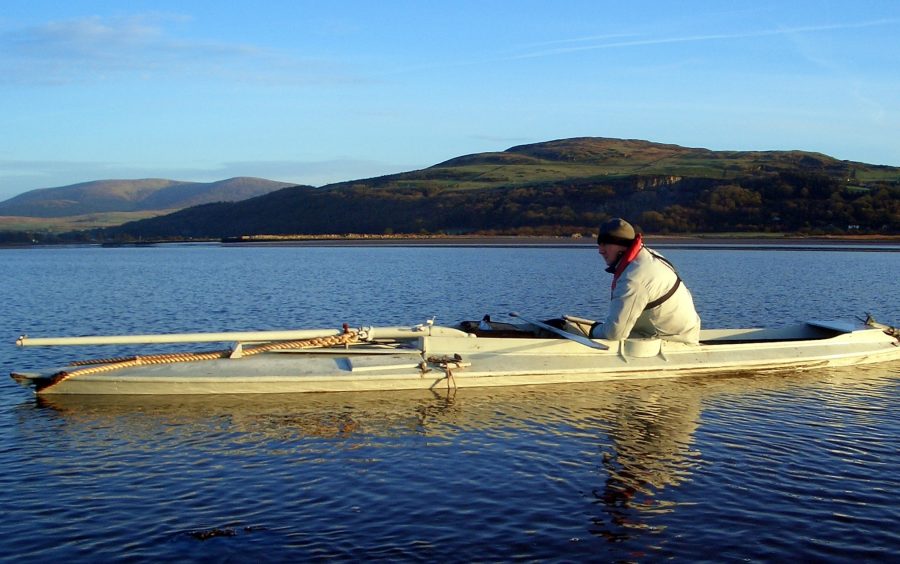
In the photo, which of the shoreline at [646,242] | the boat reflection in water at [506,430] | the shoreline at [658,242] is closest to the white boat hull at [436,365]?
the boat reflection in water at [506,430]

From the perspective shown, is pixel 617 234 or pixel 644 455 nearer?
pixel 644 455

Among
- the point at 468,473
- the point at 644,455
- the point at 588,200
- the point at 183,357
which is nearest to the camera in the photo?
the point at 468,473

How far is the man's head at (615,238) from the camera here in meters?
14.6

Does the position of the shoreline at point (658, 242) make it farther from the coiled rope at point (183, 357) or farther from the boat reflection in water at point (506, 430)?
the coiled rope at point (183, 357)

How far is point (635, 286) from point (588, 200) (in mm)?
104315

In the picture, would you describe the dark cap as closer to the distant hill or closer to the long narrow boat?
the long narrow boat

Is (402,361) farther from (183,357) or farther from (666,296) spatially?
(666,296)

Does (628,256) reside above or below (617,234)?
below

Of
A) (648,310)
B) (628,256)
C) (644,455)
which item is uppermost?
(628,256)

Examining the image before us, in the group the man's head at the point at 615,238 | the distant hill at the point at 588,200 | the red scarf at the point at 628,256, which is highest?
the distant hill at the point at 588,200

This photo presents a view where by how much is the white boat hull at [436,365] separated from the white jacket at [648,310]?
310mm

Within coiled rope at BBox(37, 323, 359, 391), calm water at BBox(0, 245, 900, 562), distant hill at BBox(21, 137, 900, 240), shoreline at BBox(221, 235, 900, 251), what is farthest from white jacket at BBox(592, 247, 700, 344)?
distant hill at BBox(21, 137, 900, 240)

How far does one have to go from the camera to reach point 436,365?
15094 mm

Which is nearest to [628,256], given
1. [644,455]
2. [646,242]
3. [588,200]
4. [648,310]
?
[648,310]
